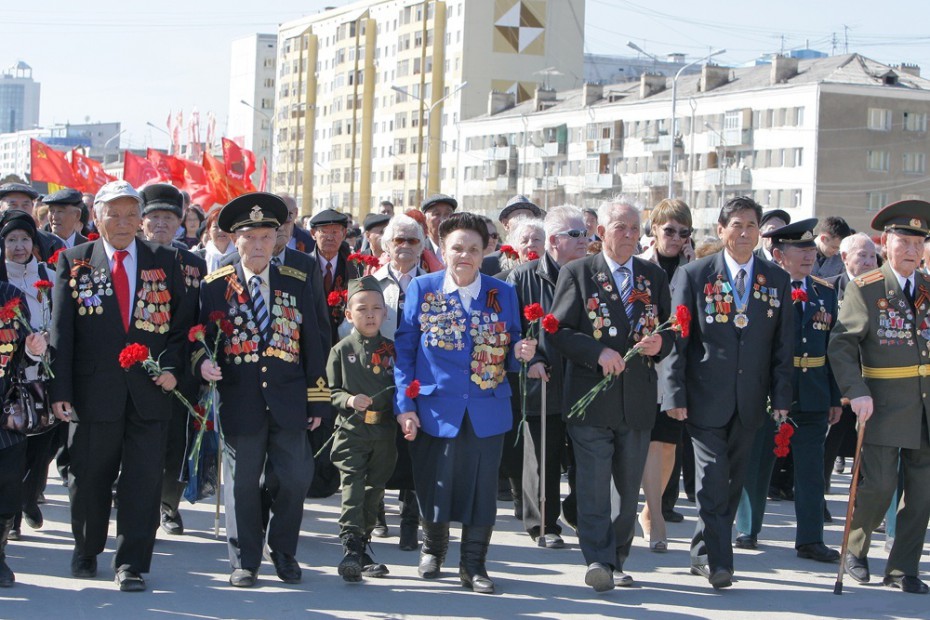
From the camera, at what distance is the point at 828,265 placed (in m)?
12.8

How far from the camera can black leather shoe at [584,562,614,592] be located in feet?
25.3

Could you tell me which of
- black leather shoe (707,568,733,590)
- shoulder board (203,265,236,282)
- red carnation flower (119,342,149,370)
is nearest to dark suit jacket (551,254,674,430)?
black leather shoe (707,568,733,590)

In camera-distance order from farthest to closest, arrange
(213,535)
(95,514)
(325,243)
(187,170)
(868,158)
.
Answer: (868,158)
(187,170)
(325,243)
(213,535)
(95,514)

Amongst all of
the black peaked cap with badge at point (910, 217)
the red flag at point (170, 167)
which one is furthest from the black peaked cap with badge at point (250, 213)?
the red flag at point (170, 167)

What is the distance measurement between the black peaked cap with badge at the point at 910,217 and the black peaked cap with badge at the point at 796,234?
2.90ft

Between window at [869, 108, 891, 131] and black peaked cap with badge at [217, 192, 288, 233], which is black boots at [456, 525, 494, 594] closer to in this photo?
black peaked cap with badge at [217, 192, 288, 233]

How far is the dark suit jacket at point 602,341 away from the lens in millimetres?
7930

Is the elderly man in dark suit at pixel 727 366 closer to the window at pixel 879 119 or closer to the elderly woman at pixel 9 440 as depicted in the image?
the elderly woman at pixel 9 440

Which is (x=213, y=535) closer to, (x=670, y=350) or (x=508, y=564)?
(x=508, y=564)

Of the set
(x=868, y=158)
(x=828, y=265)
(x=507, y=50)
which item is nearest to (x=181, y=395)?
(x=828, y=265)

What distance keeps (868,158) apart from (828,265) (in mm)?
60587

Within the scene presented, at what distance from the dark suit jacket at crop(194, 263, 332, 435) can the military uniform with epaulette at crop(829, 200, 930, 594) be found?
126 inches

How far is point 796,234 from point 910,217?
3.45 feet

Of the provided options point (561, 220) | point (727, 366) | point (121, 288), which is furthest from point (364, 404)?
point (727, 366)
